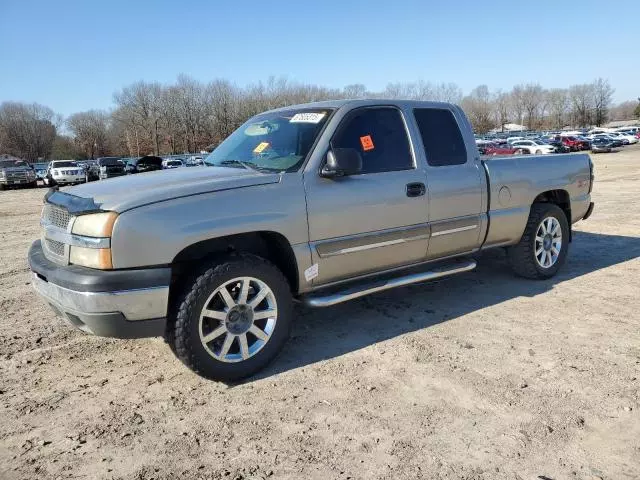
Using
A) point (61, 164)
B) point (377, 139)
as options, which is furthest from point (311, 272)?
point (61, 164)

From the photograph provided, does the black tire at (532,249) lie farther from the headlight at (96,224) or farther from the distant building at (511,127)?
the distant building at (511,127)

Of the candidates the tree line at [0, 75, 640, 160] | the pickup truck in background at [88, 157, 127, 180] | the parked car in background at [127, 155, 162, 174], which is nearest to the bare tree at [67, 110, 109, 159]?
the tree line at [0, 75, 640, 160]

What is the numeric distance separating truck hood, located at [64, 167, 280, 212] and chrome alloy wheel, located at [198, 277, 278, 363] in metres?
0.67

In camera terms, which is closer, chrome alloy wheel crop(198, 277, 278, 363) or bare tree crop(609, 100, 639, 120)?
chrome alloy wheel crop(198, 277, 278, 363)

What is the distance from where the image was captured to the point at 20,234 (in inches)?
416

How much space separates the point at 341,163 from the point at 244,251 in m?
0.96

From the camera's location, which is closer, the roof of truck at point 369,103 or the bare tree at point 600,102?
the roof of truck at point 369,103

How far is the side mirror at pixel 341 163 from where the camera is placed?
3816 mm

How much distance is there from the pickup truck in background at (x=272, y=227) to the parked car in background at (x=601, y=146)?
5129cm

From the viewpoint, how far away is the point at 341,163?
3811 millimetres

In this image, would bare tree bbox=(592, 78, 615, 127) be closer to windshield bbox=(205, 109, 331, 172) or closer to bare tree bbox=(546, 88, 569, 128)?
bare tree bbox=(546, 88, 569, 128)

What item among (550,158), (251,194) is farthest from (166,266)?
(550,158)

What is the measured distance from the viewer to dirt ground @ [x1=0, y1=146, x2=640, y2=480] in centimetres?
267

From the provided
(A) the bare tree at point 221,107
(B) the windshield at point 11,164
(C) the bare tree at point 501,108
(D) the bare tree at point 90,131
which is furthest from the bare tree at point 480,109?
(B) the windshield at point 11,164
